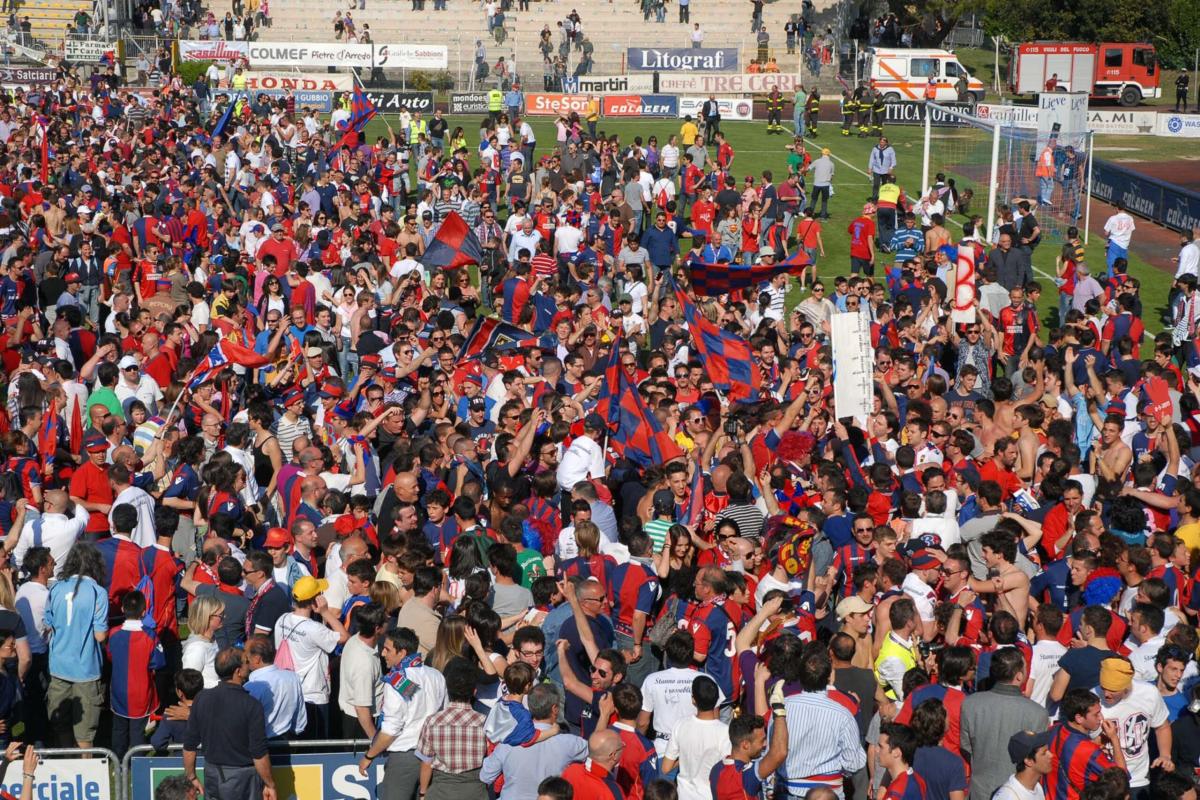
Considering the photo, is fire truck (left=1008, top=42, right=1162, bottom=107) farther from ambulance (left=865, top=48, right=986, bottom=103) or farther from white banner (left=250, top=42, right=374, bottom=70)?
white banner (left=250, top=42, right=374, bottom=70)

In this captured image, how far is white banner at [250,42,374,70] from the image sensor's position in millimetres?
52094

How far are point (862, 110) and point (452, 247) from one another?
2727cm

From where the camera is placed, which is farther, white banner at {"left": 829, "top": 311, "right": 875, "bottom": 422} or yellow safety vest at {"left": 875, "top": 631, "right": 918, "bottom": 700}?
white banner at {"left": 829, "top": 311, "right": 875, "bottom": 422}

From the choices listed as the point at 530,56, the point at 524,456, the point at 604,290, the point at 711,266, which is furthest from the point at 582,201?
the point at 530,56

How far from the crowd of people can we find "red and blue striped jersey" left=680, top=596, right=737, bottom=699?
0.09 feet

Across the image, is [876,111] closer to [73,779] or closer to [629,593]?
[629,593]

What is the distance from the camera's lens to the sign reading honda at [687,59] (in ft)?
170

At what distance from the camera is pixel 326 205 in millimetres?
23734

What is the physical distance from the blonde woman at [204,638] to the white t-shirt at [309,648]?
0.41 meters

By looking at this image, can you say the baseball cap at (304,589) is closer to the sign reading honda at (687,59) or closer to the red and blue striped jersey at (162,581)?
the red and blue striped jersey at (162,581)

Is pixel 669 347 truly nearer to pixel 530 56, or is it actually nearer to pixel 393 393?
pixel 393 393

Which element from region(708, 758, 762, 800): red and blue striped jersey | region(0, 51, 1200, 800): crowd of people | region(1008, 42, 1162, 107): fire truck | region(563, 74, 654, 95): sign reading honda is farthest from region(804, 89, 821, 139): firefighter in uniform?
region(708, 758, 762, 800): red and blue striped jersey

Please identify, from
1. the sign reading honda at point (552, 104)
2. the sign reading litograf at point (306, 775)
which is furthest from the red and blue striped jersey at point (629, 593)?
the sign reading honda at point (552, 104)

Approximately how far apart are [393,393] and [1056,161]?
18118mm
